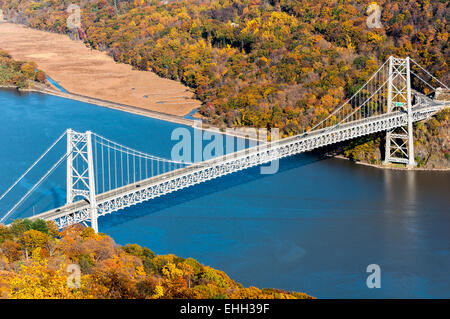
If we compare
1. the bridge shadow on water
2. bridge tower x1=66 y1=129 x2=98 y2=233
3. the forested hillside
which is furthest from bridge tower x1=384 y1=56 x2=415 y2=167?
bridge tower x1=66 y1=129 x2=98 y2=233

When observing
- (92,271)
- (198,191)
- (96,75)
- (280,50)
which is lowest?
(92,271)

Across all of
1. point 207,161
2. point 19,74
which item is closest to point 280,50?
point 207,161

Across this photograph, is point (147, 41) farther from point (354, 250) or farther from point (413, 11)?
point (354, 250)

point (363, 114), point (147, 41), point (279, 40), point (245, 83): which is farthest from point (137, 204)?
point (147, 41)

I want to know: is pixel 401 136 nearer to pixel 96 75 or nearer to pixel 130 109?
pixel 130 109

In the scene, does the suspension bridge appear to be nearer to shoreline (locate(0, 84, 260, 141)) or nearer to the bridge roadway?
the bridge roadway

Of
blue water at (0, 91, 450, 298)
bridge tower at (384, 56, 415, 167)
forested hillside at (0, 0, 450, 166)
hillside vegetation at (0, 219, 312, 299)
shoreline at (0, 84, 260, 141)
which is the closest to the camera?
hillside vegetation at (0, 219, 312, 299)

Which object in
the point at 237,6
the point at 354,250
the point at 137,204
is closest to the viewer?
the point at 354,250
